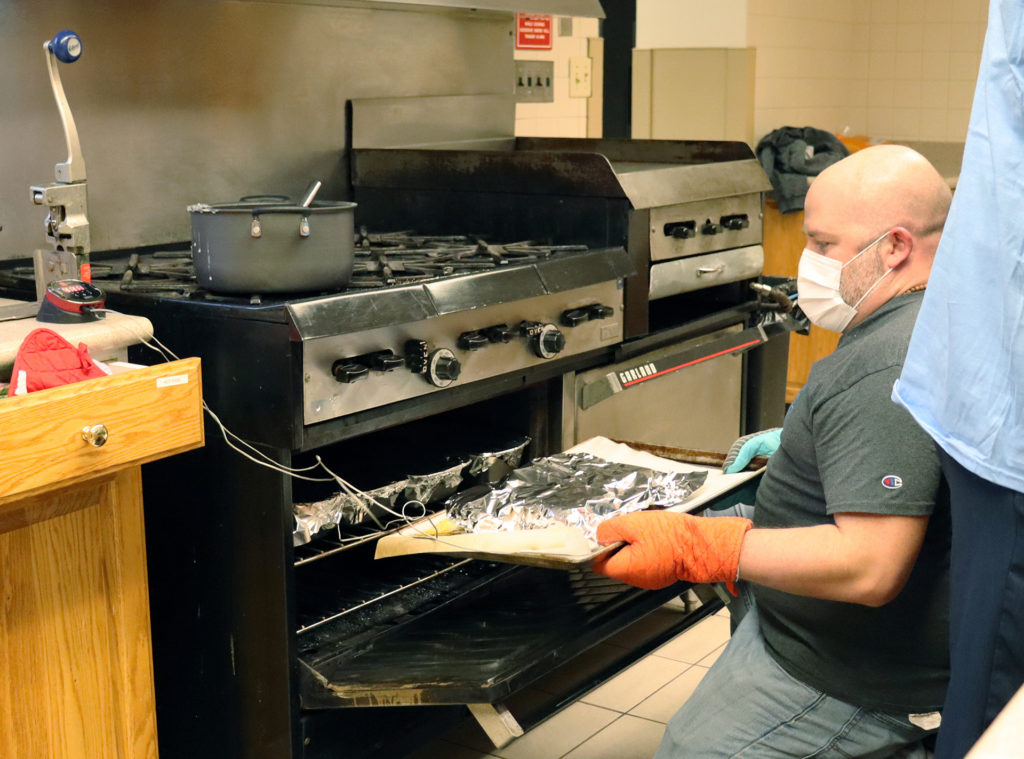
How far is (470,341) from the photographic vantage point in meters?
2.35

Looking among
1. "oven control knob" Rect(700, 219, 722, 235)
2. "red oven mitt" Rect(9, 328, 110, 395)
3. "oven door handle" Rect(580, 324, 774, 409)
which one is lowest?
"oven door handle" Rect(580, 324, 774, 409)

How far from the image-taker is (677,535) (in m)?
1.86

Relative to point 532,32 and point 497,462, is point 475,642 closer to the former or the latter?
point 497,462

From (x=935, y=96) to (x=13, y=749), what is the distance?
623cm

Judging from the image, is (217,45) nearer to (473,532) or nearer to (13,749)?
(473,532)

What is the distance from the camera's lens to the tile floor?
276 centimetres

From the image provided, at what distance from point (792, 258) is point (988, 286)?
4.54 metres

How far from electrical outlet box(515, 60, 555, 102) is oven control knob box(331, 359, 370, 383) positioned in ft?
7.17

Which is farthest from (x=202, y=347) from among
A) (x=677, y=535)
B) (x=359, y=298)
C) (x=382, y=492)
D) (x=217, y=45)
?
(x=217, y=45)

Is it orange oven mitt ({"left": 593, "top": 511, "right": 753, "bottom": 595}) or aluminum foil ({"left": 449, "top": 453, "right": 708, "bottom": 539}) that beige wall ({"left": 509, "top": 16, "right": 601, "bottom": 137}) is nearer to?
aluminum foil ({"left": 449, "top": 453, "right": 708, "bottom": 539})

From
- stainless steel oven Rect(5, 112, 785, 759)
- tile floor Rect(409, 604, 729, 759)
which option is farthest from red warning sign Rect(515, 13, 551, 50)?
tile floor Rect(409, 604, 729, 759)

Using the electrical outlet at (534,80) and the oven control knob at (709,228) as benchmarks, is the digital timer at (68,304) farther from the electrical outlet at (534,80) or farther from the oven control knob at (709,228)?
the electrical outlet at (534,80)

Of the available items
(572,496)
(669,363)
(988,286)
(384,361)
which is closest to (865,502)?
(988,286)

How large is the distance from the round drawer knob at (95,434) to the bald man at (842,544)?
2.66 feet
